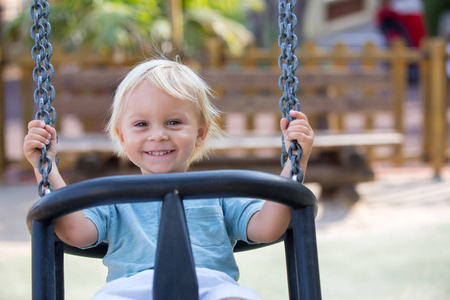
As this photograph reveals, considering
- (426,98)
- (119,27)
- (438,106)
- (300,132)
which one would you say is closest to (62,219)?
(300,132)

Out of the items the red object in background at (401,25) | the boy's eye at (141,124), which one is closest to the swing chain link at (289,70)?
the boy's eye at (141,124)

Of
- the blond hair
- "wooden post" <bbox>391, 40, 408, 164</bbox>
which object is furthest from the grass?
"wooden post" <bbox>391, 40, 408, 164</bbox>

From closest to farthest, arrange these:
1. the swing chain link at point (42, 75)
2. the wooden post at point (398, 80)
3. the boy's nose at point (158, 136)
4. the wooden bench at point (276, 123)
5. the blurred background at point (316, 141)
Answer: the swing chain link at point (42, 75)
the boy's nose at point (158, 136)
the blurred background at point (316, 141)
the wooden bench at point (276, 123)
the wooden post at point (398, 80)

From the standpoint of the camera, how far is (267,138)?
495 cm

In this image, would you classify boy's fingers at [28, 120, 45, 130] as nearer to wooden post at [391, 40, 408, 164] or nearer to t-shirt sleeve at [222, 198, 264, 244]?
t-shirt sleeve at [222, 198, 264, 244]

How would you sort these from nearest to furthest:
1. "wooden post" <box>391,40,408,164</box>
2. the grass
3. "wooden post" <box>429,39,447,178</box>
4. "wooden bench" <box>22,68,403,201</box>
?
the grass → "wooden bench" <box>22,68,403,201</box> → "wooden post" <box>429,39,447,178</box> → "wooden post" <box>391,40,408,164</box>

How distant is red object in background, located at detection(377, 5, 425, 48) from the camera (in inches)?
619

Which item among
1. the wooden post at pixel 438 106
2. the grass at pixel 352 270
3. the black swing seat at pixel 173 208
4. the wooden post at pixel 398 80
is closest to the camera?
the black swing seat at pixel 173 208

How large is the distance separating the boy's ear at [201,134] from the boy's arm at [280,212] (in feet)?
0.94

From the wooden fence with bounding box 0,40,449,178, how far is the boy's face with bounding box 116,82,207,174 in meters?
4.41

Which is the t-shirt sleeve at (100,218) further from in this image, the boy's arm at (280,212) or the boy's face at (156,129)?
the boy's arm at (280,212)

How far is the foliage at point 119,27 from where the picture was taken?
22.1 ft

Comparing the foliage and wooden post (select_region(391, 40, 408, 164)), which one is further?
the foliage

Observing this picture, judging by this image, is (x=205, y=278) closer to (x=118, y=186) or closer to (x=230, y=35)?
(x=118, y=186)
